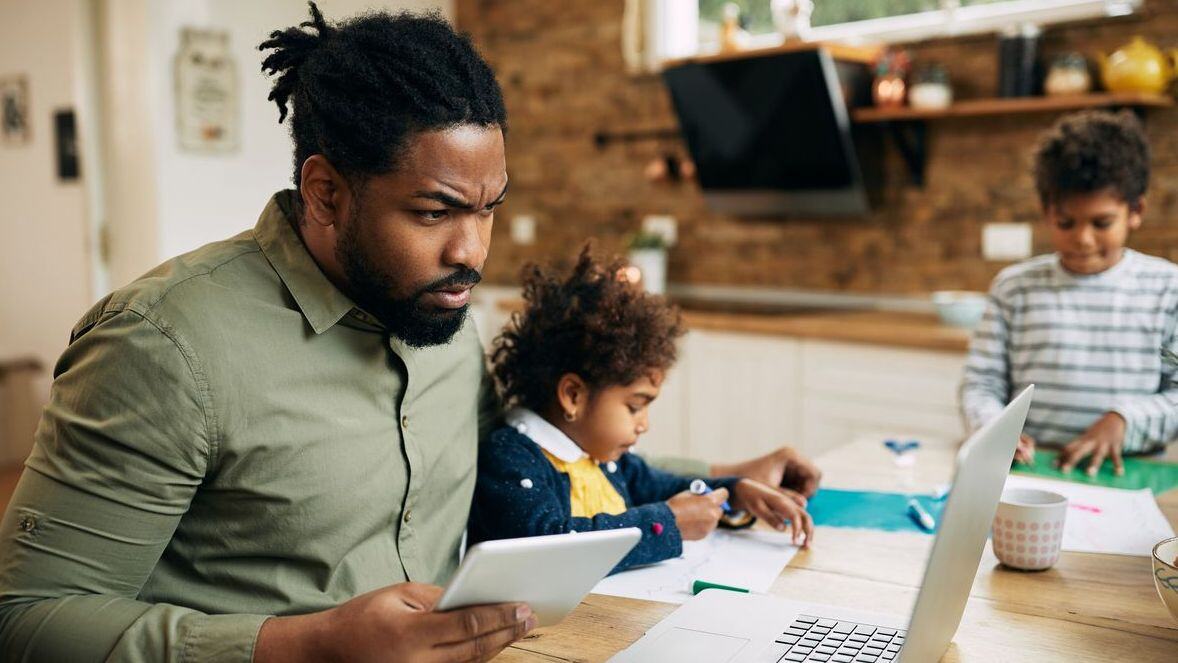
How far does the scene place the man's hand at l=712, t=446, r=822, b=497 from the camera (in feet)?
5.32

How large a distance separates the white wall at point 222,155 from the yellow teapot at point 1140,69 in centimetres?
251

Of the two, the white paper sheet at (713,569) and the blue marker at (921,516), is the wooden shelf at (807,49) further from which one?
the white paper sheet at (713,569)

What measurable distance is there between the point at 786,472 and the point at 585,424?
375 mm

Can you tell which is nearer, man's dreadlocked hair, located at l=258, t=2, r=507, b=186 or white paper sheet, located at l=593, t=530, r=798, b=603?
man's dreadlocked hair, located at l=258, t=2, r=507, b=186

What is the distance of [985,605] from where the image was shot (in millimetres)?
1188

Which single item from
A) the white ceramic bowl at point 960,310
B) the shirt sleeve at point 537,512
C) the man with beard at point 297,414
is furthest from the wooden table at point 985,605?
the white ceramic bowl at point 960,310

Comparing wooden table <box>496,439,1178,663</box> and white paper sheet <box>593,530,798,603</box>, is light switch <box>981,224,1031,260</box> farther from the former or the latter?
white paper sheet <box>593,530,798,603</box>

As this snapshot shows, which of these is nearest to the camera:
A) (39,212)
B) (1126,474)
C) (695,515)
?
(695,515)

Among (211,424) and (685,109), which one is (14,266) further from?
(211,424)

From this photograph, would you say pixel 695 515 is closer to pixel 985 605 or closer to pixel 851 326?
pixel 985 605

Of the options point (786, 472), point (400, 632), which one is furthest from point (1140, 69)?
point (400, 632)

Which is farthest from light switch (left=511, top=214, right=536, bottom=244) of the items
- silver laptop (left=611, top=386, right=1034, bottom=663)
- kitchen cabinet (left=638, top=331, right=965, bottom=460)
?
silver laptop (left=611, top=386, right=1034, bottom=663)

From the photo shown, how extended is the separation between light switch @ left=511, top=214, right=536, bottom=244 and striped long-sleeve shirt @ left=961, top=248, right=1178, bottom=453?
113 inches

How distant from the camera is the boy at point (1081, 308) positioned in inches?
80.7
